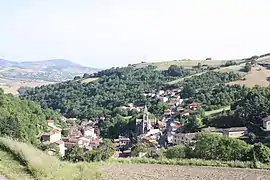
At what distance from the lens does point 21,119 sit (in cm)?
4053

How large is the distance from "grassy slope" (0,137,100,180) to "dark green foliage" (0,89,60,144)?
16910mm

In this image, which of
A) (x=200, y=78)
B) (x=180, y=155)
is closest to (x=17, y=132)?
(x=180, y=155)

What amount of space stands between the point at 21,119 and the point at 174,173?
28569mm

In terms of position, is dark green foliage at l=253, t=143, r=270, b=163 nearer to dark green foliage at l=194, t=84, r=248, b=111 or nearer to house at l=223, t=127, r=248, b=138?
house at l=223, t=127, r=248, b=138

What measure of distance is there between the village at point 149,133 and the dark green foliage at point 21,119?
57.7 inches

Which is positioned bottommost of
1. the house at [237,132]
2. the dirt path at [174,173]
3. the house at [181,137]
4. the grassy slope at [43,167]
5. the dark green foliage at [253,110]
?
the house at [181,137]

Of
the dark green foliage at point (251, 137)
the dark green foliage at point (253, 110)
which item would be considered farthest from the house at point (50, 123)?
the dark green foliage at point (251, 137)

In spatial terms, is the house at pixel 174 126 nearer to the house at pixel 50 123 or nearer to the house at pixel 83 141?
the house at pixel 83 141

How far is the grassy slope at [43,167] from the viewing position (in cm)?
1105

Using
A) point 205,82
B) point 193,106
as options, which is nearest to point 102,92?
point 205,82

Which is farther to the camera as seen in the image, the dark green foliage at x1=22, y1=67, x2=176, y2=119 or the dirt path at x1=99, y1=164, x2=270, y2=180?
the dark green foliage at x1=22, y1=67, x2=176, y2=119

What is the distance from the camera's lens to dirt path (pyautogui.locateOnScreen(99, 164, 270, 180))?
45.3 ft

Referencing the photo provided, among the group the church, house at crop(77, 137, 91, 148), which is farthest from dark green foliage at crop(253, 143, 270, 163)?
the church

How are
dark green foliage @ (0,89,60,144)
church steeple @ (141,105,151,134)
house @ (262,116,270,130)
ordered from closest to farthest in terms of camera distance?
1. dark green foliage @ (0,89,60,144)
2. house @ (262,116,270,130)
3. church steeple @ (141,105,151,134)
